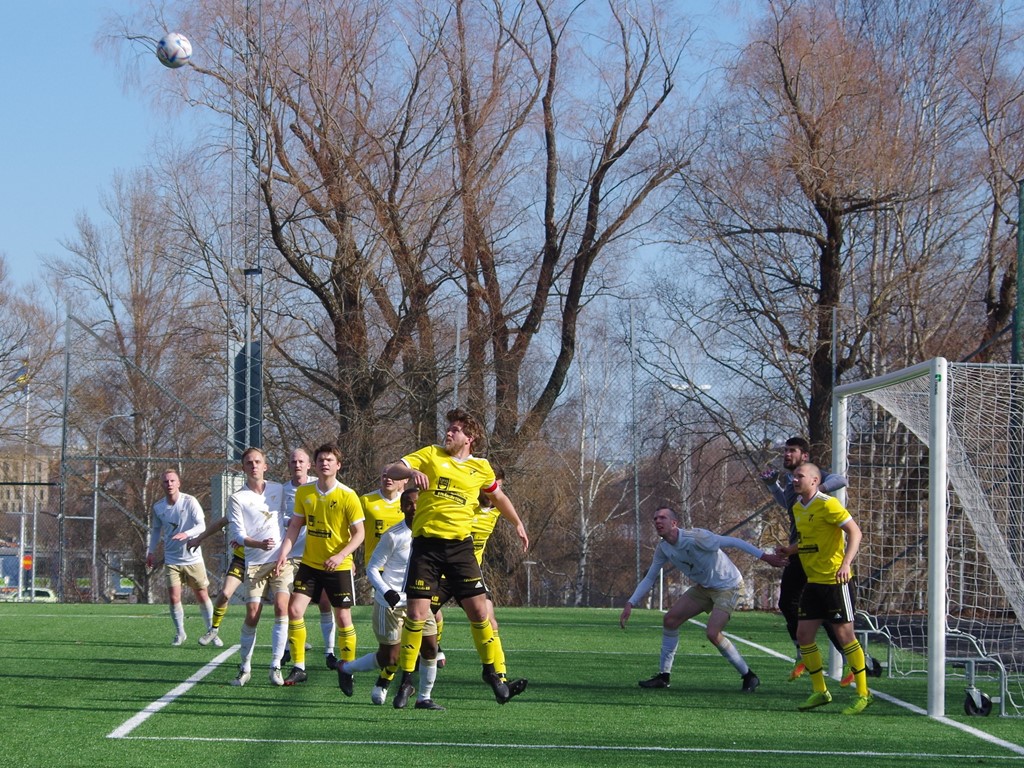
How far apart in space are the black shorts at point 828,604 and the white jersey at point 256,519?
4.52 m

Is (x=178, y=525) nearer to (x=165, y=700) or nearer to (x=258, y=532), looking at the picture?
(x=258, y=532)

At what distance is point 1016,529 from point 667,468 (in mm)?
15848

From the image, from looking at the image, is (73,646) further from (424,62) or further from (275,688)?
(424,62)

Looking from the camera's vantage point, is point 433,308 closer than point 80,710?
No

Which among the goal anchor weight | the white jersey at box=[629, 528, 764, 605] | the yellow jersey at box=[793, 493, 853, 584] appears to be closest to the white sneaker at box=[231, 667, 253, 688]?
the white jersey at box=[629, 528, 764, 605]

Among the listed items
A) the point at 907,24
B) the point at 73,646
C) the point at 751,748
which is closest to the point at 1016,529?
the point at 751,748

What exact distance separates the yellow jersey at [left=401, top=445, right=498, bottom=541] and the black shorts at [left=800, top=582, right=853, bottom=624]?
9.48ft

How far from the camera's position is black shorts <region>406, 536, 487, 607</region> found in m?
7.87

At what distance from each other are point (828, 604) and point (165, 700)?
5.02 meters

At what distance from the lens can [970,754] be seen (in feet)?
23.5

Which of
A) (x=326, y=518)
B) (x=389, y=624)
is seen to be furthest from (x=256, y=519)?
(x=389, y=624)

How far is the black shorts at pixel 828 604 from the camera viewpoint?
8992 millimetres

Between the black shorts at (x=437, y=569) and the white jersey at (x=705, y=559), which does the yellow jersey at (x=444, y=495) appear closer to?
the black shorts at (x=437, y=569)

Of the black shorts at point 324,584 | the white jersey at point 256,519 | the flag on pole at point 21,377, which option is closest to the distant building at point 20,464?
the flag on pole at point 21,377
